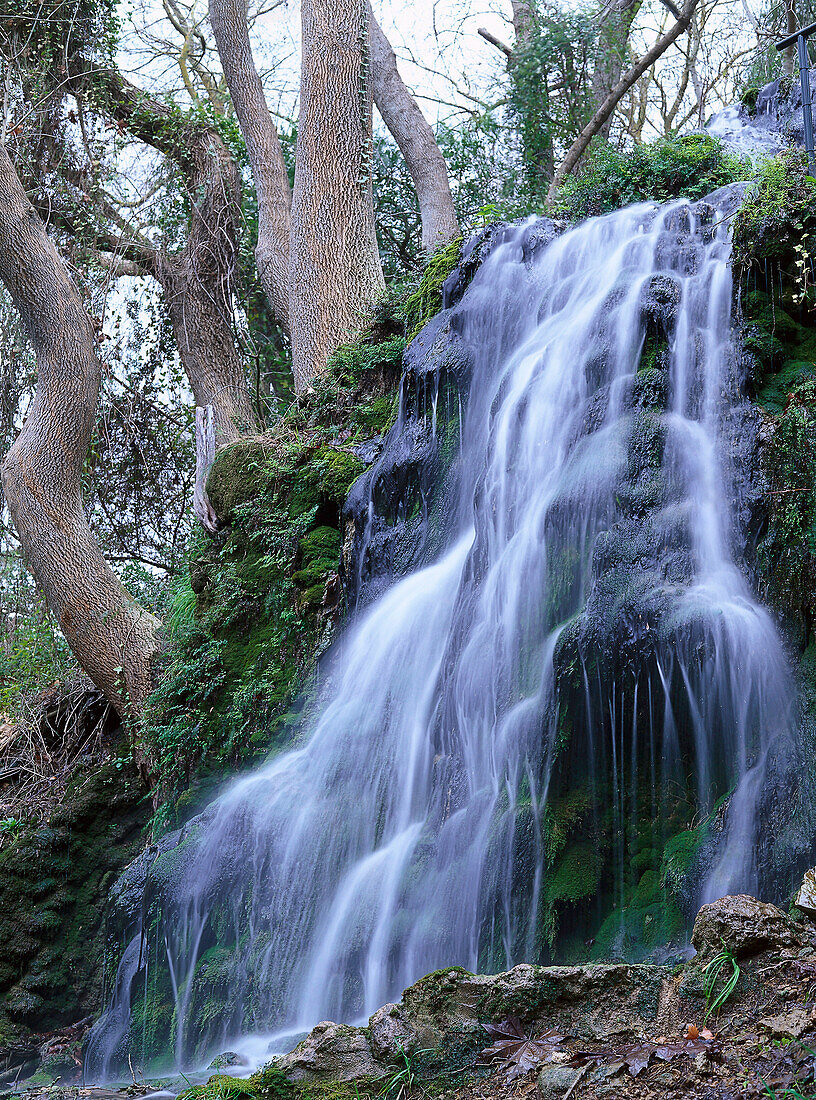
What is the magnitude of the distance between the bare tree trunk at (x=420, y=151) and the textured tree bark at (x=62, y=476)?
5.60 metres

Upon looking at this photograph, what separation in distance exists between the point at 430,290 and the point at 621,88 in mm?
6192

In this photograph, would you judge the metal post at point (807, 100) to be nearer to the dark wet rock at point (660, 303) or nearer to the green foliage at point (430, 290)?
the dark wet rock at point (660, 303)

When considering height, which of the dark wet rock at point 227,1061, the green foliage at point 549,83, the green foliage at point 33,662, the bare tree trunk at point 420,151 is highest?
the green foliage at point 549,83

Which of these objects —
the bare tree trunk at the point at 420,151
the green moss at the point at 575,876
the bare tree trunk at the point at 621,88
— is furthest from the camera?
the bare tree trunk at the point at 420,151

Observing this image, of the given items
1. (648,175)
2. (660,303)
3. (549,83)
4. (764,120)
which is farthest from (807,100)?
(549,83)

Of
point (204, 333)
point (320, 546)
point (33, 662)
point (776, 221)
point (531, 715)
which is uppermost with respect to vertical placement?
point (204, 333)

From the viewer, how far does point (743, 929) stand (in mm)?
→ 2951

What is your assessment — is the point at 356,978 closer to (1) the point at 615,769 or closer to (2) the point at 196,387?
(1) the point at 615,769

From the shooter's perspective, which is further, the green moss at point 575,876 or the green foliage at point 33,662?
the green foliage at point 33,662

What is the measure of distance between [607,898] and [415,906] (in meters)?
0.95

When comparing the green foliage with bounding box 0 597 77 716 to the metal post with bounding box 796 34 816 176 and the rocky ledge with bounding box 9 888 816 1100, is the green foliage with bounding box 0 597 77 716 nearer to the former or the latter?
the rocky ledge with bounding box 9 888 816 1100

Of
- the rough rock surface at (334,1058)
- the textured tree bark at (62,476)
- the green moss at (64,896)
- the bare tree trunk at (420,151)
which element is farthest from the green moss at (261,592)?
the bare tree trunk at (420,151)

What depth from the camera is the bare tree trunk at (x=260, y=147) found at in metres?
12.5

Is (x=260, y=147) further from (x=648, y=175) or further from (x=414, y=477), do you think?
(x=414, y=477)
